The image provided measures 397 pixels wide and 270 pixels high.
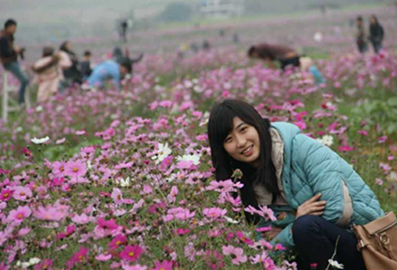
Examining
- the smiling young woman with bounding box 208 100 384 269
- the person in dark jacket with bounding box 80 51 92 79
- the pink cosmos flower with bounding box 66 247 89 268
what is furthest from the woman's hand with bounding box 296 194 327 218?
the person in dark jacket with bounding box 80 51 92 79

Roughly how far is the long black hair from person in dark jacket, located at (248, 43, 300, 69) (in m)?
4.24

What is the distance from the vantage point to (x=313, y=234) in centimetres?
246

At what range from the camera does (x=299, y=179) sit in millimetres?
2605

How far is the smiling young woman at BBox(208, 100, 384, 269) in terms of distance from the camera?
8.21ft

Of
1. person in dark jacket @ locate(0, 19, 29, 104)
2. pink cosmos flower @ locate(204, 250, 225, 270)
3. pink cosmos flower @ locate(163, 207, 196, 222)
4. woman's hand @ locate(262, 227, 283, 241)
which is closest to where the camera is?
pink cosmos flower @ locate(204, 250, 225, 270)

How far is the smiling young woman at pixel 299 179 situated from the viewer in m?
2.50

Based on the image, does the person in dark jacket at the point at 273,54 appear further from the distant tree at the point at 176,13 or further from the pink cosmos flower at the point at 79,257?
the distant tree at the point at 176,13

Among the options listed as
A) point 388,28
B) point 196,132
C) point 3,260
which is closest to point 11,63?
point 196,132

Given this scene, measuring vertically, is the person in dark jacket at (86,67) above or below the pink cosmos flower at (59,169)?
below

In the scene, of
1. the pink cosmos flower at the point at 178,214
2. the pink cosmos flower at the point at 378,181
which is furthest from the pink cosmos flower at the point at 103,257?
the pink cosmos flower at the point at 378,181

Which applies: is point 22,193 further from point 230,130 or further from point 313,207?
point 313,207

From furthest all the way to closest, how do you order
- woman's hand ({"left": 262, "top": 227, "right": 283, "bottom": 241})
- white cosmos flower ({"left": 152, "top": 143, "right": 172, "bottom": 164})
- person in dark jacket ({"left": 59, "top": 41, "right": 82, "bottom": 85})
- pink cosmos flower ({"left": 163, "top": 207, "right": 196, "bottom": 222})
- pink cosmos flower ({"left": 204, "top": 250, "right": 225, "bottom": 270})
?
person in dark jacket ({"left": 59, "top": 41, "right": 82, "bottom": 85}), woman's hand ({"left": 262, "top": 227, "right": 283, "bottom": 241}), white cosmos flower ({"left": 152, "top": 143, "right": 172, "bottom": 164}), pink cosmos flower ({"left": 163, "top": 207, "right": 196, "bottom": 222}), pink cosmos flower ({"left": 204, "top": 250, "right": 225, "bottom": 270})

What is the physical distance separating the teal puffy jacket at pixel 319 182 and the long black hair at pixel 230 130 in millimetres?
79

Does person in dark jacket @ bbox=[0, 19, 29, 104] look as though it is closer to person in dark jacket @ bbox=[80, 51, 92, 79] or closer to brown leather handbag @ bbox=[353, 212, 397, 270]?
person in dark jacket @ bbox=[80, 51, 92, 79]
